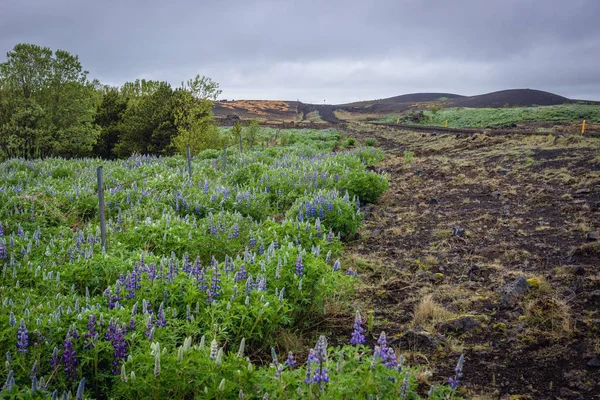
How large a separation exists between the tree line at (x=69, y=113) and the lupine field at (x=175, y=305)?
51.3 ft

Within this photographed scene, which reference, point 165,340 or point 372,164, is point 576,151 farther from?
point 165,340

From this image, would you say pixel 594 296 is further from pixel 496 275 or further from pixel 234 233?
pixel 234 233

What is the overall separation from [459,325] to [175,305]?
121 inches

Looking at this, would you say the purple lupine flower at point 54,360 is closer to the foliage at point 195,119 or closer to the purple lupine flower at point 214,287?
the purple lupine flower at point 214,287

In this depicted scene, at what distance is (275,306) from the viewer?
4117mm

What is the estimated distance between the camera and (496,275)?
620 cm

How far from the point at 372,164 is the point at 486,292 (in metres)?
13.0

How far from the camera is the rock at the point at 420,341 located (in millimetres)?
4492

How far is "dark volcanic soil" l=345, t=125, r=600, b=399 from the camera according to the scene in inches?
160

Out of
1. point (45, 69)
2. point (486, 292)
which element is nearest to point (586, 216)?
point (486, 292)

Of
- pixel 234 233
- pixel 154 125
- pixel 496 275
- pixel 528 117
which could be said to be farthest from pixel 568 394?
pixel 528 117

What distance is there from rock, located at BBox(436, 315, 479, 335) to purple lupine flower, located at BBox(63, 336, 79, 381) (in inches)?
143

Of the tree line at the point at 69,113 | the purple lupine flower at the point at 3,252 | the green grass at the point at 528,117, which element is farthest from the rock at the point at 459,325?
the green grass at the point at 528,117

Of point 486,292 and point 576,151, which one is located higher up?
point 576,151
